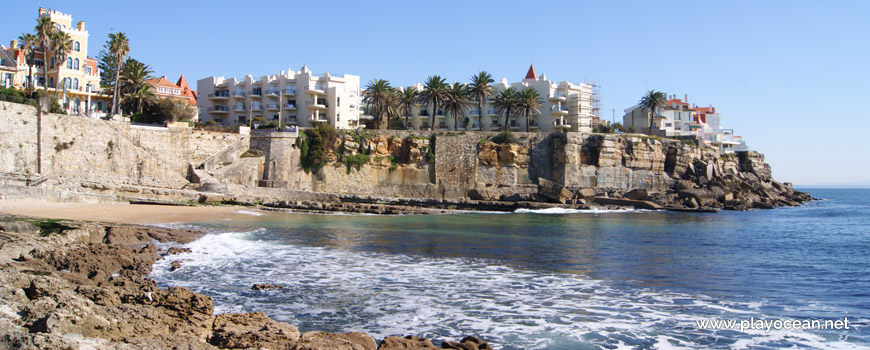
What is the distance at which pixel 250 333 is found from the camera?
7312 millimetres

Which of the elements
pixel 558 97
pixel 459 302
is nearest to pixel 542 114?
pixel 558 97

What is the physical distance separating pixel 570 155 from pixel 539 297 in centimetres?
4274

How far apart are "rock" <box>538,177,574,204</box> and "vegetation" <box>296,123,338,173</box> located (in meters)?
17.8

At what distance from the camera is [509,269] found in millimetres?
15508

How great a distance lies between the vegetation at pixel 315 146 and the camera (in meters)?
48.8

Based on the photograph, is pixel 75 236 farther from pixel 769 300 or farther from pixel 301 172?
pixel 301 172

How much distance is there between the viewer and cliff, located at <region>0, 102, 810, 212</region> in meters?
34.1

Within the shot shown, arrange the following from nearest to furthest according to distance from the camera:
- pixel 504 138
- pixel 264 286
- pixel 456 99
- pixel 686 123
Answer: pixel 264 286 < pixel 504 138 < pixel 456 99 < pixel 686 123

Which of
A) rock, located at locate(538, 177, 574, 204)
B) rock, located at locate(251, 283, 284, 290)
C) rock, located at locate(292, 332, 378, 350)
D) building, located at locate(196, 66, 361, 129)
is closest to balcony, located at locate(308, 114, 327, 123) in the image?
building, located at locate(196, 66, 361, 129)

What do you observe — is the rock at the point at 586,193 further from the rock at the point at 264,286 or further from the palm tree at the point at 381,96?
the rock at the point at 264,286

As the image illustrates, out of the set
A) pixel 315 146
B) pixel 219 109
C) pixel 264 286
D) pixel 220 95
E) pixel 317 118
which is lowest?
pixel 264 286

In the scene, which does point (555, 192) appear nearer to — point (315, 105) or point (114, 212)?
point (315, 105)

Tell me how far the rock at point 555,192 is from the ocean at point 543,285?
22121 millimetres

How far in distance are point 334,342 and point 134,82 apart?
46.6 metres
